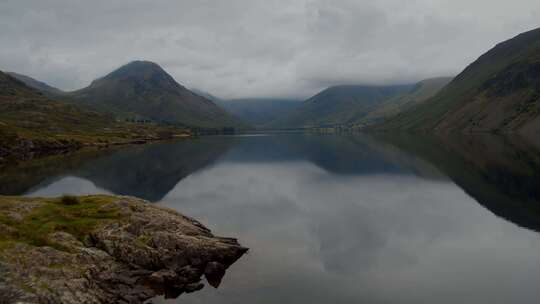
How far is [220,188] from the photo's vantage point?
113375 millimetres

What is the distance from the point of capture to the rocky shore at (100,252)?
36.7 m

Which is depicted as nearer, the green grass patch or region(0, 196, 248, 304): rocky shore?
region(0, 196, 248, 304): rocky shore

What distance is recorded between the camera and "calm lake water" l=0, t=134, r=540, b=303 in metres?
42.1

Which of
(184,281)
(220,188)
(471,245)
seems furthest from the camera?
(220,188)

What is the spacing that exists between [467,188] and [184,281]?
269 ft

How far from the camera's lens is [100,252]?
145 feet

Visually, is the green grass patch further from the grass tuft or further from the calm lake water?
the calm lake water

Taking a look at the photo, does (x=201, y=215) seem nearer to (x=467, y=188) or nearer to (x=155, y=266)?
(x=155, y=266)

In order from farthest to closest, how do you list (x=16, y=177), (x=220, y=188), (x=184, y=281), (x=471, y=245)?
(x=16, y=177) < (x=220, y=188) < (x=471, y=245) < (x=184, y=281)

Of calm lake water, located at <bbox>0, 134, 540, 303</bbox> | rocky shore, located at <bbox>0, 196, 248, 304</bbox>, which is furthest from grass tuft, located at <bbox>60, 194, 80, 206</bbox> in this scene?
calm lake water, located at <bbox>0, 134, 540, 303</bbox>

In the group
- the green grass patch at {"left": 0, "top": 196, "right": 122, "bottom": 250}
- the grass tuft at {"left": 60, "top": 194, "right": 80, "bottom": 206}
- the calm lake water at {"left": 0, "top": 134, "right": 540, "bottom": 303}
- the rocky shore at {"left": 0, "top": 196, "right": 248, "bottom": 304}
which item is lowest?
the calm lake water at {"left": 0, "top": 134, "right": 540, "bottom": 303}

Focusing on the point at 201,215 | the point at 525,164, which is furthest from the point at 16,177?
the point at 525,164

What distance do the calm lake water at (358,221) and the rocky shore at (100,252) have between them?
3982mm

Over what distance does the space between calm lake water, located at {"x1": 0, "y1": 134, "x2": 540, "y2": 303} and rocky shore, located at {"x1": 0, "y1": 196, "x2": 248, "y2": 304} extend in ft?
13.1
